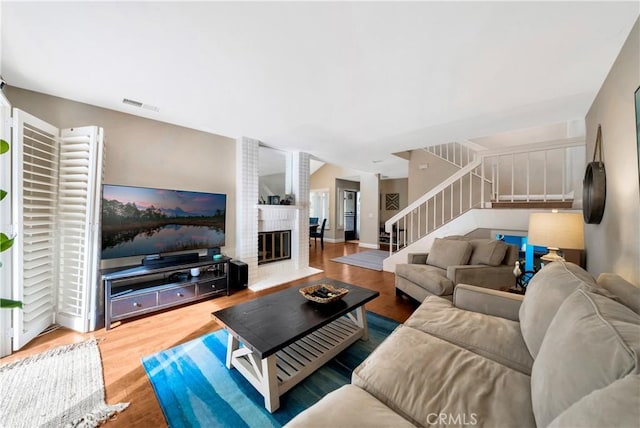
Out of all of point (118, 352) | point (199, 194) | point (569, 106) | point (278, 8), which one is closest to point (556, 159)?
point (569, 106)

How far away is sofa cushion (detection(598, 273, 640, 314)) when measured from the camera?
107cm

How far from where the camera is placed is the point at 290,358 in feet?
6.14

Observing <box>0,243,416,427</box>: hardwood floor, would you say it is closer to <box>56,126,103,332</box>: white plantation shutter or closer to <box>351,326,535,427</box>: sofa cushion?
<box>56,126,103,332</box>: white plantation shutter

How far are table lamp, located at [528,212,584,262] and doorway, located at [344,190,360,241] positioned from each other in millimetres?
6845

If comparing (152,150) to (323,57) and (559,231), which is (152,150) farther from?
(559,231)

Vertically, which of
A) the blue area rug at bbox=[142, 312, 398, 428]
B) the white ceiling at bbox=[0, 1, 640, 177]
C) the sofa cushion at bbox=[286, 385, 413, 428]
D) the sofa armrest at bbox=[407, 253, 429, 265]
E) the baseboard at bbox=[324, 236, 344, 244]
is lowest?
the blue area rug at bbox=[142, 312, 398, 428]

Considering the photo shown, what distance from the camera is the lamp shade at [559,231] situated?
192 centimetres

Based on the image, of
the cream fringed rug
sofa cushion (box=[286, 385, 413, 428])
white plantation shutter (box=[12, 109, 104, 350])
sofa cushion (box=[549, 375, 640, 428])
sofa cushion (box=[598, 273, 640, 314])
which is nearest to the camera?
sofa cushion (box=[549, 375, 640, 428])

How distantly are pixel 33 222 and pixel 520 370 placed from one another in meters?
3.70

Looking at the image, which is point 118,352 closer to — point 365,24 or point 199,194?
point 199,194

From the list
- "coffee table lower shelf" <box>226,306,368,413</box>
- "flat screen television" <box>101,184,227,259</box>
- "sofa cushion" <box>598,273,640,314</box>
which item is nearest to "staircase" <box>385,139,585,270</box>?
"sofa cushion" <box>598,273,640,314</box>

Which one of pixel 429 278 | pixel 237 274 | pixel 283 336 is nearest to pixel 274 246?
pixel 237 274

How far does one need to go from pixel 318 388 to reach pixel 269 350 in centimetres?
57

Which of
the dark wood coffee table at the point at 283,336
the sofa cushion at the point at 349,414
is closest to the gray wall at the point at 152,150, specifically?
the dark wood coffee table at the point at 283,336
